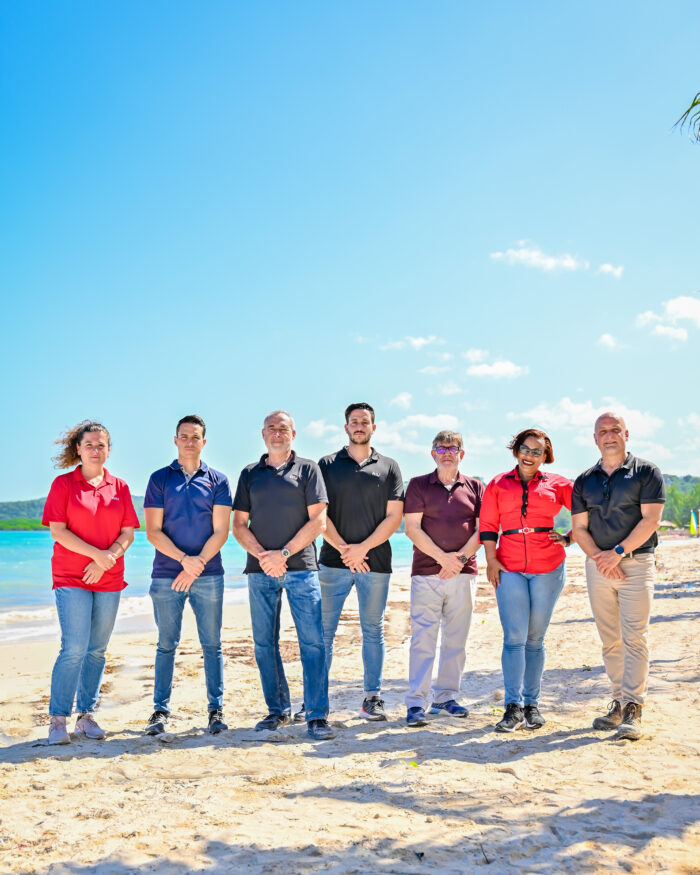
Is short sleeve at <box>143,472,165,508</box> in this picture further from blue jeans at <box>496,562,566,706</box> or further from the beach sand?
blue jeans at <box>496,562,566,706</box>

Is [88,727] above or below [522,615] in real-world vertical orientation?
below

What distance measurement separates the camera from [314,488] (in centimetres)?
532

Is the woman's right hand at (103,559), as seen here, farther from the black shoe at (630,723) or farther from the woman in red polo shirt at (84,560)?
the black shoe at (630,723)

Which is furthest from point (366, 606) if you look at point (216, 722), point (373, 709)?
point (216, 722)

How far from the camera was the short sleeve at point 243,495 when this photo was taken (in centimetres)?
543

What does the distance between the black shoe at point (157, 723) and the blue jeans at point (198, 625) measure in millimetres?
37

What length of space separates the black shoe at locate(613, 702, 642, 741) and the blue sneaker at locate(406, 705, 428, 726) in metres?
1.42

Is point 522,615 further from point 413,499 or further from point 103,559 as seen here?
point 103,559

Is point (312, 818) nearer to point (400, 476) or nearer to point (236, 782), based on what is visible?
point (236, 782)

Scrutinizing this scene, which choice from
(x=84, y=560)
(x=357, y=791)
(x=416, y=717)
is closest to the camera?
(x=357, y=791)

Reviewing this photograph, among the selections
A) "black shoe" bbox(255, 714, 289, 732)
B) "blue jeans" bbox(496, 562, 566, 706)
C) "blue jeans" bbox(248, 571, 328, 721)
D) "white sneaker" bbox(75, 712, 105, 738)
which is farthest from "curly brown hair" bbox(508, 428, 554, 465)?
"white sneaker" bbox(75, 712, 105, 738)

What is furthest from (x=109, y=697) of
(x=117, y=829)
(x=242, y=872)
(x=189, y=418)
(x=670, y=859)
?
(x=670, y=859)

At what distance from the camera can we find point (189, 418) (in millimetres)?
5559

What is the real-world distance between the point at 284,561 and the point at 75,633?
161cm
